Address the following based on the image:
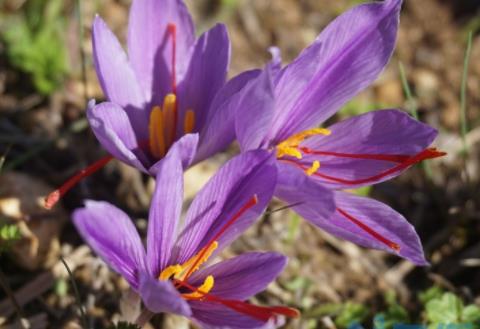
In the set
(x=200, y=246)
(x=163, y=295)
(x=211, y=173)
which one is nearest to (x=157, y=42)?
(x=200, y=246)

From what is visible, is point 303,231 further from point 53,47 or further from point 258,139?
point 53,47

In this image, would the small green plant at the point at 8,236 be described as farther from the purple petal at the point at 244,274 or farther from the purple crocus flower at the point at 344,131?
the purple crocus flower at the point at 344,131

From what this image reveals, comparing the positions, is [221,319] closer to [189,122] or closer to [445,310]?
[189,122]

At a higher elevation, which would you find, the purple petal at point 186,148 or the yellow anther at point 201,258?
the purple petal at point 186,148

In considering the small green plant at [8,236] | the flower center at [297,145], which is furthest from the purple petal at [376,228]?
the small green plant at [8,236]

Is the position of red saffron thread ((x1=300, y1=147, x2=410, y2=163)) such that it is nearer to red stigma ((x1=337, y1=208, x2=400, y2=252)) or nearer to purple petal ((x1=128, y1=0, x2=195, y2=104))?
red stigma ((x1=337, y1=208, x2=400, y2=252))

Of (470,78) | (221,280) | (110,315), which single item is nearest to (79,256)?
(110,315)
